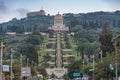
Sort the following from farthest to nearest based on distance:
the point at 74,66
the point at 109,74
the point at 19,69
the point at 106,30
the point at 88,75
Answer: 1. the point at 74,66
2. the point at 106,30
3. the point at 88,75
4. the point at 19,69
5. the point at 109,74

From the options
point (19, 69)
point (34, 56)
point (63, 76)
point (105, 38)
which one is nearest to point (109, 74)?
point (19, 69)

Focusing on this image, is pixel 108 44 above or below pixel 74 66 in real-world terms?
above

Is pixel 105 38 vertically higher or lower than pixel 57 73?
higher

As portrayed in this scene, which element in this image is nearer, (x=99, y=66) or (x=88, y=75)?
(x=99, y=66)

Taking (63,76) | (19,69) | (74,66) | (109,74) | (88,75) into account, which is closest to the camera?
(109,74)

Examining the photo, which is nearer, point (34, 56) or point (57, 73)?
point (34, 56)

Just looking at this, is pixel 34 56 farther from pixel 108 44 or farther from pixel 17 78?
pixel 17 78

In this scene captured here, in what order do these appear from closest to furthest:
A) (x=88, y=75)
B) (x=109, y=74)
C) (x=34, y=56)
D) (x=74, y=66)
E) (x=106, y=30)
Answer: (x=109, y=74), (x=88, y=75), (x=106, y=30), (x=74, y=66), (x=34, y=56)

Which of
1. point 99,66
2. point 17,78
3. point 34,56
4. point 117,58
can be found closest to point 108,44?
point 17,78

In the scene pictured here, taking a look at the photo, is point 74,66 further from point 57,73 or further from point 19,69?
point 19,69
